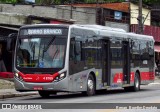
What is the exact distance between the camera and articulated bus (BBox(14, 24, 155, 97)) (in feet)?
69.2

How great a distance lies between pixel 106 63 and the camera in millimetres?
24828

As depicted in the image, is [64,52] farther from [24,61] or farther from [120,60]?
[120,60]

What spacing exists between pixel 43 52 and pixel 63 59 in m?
0.91

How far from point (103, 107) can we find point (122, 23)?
35.2 meters

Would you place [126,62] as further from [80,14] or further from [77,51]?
A: [80,14]

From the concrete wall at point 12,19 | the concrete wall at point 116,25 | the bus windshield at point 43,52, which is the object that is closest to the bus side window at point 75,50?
the bus windshield at point 43,52

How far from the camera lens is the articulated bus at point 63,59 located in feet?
69.2

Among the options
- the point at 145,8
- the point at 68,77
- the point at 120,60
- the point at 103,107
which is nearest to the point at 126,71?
the point at 120,60

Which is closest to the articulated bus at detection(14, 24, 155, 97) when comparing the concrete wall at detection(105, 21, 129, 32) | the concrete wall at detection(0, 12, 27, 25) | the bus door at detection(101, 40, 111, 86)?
the bus door at detection(101, 40, 111, 86)

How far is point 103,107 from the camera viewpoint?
667 inches

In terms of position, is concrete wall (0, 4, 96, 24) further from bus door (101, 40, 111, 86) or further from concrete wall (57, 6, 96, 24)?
bus door (101, 40, 111, 86)

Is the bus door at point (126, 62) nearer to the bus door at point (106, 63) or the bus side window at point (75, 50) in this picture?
the bus door at point (106, 63)

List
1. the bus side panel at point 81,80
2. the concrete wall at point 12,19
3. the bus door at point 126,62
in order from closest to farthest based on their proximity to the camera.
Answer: the bus side panel at point 81,80 → the bus door at point 126,62 → the concrete wall at point 12,19

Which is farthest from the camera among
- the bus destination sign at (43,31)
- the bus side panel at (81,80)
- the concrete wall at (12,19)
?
the concrete wall at (12,19)
